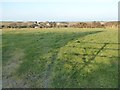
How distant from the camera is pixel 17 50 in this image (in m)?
12.0

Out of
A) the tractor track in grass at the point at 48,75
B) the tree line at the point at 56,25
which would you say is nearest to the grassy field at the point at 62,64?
the tractor track in grass at the point at 48,75

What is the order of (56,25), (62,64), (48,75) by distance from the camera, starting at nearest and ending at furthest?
(48,75), (62,64), (56,25)

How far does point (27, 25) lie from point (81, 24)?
4.76 metres

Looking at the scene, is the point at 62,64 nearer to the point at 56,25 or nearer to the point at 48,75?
the point at 48,75

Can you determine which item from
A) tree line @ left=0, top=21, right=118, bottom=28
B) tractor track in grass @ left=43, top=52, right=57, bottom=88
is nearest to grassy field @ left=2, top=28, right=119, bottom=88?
tractor track in grass @ left=43, top=52, right=57, bottom=88

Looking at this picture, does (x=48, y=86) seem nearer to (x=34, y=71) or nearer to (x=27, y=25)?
(x=34, y=71)

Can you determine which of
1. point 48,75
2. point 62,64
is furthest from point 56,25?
point 48,75

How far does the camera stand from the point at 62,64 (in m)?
9.93

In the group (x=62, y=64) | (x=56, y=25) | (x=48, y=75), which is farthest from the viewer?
(x=56, y=25)

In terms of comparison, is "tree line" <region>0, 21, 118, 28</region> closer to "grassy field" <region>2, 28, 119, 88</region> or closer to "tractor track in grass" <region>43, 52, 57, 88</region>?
"grassy field" <region>2, 28, 119, 88</region>

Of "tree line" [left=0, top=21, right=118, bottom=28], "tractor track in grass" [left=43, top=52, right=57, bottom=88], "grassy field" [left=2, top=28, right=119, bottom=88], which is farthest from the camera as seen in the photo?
"tree line" [left=0, top=21, right=118, bottom=28]

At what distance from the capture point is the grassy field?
8.66 metres

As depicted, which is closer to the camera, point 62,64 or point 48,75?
point 48,75

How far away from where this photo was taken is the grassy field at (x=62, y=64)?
866cm
